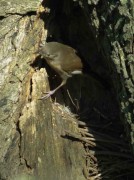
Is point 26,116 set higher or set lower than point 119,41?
lower

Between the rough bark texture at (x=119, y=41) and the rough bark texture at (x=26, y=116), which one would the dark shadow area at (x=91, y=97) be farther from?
the rough bark texture at (x=119, y=41)

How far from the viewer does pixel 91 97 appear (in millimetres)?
4535

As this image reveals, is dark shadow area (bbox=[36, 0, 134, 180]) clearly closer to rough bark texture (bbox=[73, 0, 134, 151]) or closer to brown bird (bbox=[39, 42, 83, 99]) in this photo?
brown bird (bbox=[39, 42, 83, 99])

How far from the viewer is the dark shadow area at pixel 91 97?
411 cm

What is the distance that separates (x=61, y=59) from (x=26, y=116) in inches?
30.0

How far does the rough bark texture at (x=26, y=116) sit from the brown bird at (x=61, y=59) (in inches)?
4.1

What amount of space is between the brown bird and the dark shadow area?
0.07 meters

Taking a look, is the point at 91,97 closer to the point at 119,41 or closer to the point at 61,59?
the point at 61,59

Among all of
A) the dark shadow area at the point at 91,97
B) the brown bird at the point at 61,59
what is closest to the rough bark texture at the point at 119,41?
the dark shadow area at the point at 91,97

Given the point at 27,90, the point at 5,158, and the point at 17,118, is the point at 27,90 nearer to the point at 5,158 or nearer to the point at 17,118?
the point at 17,118

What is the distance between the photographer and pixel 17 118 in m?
3.96

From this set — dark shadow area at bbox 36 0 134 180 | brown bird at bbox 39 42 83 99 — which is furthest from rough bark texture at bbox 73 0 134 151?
brown bird at bbox 39 42 83 99

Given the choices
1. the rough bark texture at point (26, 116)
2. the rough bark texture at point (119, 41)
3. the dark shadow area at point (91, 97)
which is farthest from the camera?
the dark shadow area at point (91, 97)

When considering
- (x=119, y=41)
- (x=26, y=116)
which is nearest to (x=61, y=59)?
(x=26, y=116)
